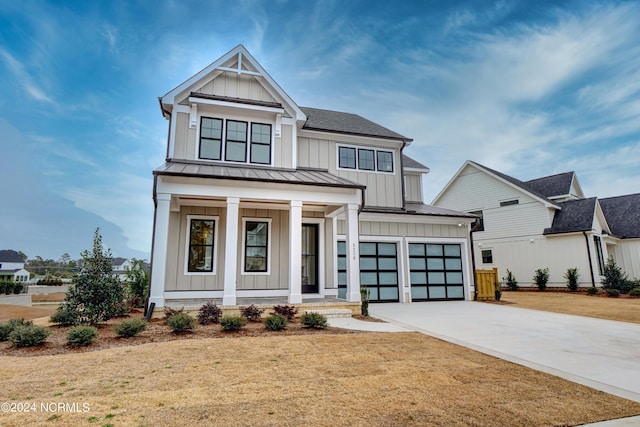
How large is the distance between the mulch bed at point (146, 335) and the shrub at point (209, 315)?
17cm

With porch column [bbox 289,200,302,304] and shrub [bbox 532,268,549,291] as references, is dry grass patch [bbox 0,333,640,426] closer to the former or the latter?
porch column [bbox 289,200,302,304]

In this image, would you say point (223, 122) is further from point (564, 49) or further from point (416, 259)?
point (564, 49)

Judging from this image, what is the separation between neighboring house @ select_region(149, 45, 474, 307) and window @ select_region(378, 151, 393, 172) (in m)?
0.05

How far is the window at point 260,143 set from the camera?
1152cm

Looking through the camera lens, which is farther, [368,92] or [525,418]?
[368,92]

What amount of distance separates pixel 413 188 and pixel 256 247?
866 cm

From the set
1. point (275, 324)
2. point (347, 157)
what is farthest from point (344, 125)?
point (275, 324)

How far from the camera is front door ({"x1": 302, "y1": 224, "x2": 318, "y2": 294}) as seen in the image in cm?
1170

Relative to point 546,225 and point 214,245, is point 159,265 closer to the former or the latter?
point 214,245

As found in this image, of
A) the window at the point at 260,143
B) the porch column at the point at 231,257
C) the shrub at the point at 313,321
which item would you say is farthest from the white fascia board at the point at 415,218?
the shrub at the point at 313,321

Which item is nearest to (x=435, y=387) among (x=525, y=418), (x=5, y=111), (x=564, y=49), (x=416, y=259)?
(x=525, y=418)

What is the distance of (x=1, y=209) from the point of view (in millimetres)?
60531

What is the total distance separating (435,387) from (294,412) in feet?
5.97

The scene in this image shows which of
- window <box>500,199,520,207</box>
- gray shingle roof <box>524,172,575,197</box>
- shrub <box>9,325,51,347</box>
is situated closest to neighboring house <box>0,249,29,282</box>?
shrub <box>9,325,51,347</box>
